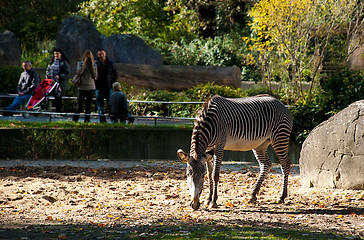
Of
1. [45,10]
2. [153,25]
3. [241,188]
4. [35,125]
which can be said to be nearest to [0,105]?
[35,125]

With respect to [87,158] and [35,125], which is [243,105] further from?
[35,125]

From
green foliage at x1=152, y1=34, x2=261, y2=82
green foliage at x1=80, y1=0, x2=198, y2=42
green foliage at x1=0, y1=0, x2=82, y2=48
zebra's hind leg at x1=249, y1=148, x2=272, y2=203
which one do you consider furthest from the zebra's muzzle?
green foliage at x1=0, y1=0, x2=82, y2=48

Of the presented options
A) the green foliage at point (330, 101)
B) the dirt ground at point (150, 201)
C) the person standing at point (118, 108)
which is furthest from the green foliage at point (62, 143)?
the green foliage at point (330, 101)

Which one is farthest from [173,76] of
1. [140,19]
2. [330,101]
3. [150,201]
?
[140,19]

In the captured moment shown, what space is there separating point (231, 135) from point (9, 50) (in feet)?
58.7

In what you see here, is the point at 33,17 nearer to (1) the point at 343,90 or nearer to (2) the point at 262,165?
(1) the point at 343,90

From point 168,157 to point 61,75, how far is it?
4883 millimetres

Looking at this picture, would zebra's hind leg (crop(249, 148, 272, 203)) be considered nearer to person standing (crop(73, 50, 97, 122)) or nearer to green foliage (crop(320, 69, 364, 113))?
green foliage (crop(320, 69, 364, 113))

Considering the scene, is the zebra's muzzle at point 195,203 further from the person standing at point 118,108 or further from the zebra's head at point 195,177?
the person standing at point 118,108

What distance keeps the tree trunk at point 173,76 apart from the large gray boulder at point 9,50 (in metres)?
5.63

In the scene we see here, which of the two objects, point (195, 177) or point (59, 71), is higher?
point (59, 71)

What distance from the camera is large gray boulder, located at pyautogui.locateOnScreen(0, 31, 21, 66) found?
80.7ft

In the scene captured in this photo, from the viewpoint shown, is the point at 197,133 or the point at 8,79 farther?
the point at 8,79

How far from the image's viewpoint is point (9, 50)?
2475 centimetres
